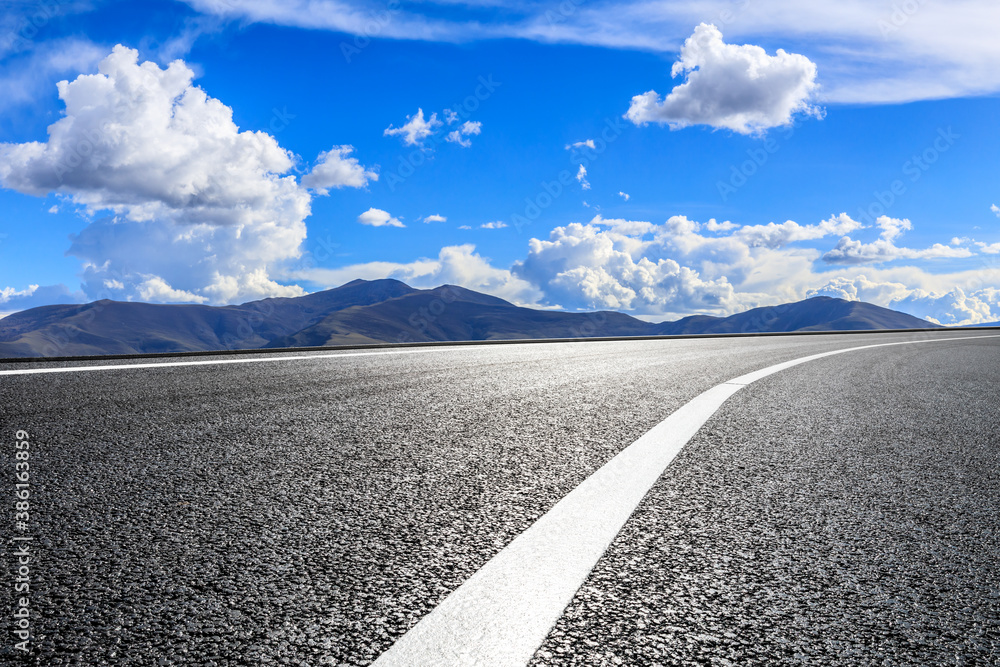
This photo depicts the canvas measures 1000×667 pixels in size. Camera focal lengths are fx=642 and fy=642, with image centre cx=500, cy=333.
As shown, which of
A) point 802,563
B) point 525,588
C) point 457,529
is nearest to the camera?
point 525,588

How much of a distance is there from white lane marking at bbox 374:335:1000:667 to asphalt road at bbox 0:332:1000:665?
5cm

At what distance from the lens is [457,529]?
6.67 feet

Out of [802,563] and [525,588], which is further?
[802,563]

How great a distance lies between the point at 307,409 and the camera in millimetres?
4367

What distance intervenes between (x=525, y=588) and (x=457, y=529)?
49cm

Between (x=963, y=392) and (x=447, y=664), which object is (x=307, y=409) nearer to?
(x=447, y=664)

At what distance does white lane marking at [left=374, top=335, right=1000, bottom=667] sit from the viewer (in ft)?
4.22

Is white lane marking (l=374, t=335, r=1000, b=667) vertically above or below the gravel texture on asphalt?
above

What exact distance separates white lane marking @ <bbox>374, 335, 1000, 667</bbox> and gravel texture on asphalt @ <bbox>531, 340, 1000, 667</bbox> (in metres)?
0.05

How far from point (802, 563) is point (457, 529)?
101cm

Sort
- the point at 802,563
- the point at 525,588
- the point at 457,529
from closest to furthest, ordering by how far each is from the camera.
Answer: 1. the point at 525,588
2. the point at 802,563
3. the point at 457,529

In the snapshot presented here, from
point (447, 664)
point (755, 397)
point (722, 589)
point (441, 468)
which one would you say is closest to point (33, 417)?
point (441, 468)

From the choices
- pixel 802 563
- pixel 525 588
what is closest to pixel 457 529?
pixel 525 588

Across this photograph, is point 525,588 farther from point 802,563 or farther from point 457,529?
point 802,563
